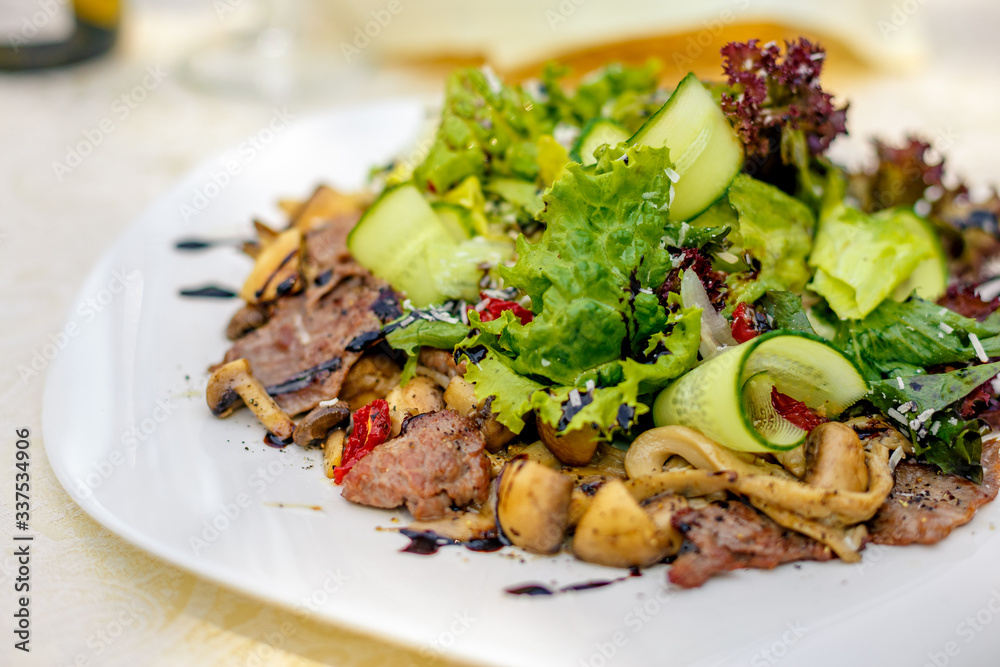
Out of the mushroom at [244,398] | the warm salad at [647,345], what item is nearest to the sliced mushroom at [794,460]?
the warm salad at [647,345]

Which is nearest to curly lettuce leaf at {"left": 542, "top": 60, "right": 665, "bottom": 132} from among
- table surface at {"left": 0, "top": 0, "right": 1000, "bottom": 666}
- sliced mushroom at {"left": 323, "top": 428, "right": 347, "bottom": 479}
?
table surface at {"left": 0, "top": 0, "right": 1000, "bottom": 666}

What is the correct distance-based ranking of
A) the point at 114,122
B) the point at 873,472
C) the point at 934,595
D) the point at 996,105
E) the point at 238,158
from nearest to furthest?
the point at 934,595 → the point at 873,472 → the point at 238,158 → the point at 114,122 → the point at 996,105

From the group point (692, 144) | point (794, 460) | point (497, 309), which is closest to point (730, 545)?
point (794, 460)

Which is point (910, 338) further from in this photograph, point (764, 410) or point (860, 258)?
point (764, 410)

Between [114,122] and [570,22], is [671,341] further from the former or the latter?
[114,122]

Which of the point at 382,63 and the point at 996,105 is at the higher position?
the point at 996,105

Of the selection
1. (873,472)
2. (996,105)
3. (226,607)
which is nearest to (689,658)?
(873,472)

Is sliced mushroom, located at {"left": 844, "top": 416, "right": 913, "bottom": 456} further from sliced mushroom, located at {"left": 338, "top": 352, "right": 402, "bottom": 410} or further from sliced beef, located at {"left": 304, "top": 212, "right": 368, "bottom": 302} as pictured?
sliced beef, located at {"left": 304, "top": 212, "right": 368, "bottom": 302}
